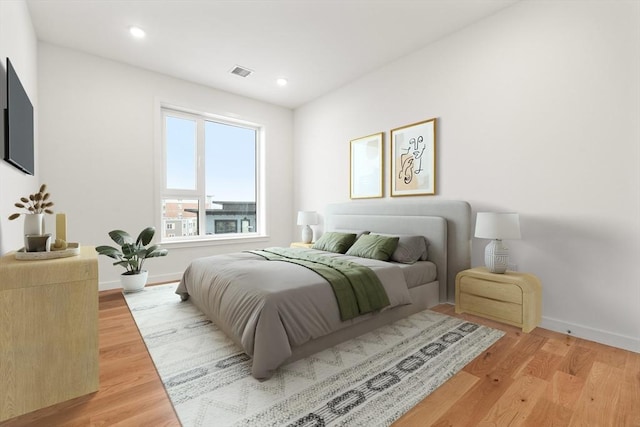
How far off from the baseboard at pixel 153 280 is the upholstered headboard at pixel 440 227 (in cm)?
294

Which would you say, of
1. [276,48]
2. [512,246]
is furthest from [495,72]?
[276,48]

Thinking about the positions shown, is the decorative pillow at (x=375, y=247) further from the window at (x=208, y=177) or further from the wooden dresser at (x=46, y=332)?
the window at (x=208, y=177)

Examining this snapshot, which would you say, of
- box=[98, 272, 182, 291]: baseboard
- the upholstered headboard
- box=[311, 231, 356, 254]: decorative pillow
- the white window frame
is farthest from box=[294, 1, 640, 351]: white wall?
box=[98, 272, 182, 291]: baseboard

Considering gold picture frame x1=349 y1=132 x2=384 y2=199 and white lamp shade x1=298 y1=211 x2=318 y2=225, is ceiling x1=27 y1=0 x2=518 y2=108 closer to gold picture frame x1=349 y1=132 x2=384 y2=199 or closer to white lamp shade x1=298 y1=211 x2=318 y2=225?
gold picture frame x1=349 y1=132 x2=384 y2=199

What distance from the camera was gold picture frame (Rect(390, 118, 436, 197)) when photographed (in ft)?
11.2

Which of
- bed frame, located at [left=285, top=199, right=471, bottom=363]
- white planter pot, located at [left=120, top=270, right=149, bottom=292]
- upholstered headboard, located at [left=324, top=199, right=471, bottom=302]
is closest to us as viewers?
bed frame, located at [left=285, top=199, right=471, bottom=363]

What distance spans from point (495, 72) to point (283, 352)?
316 cm

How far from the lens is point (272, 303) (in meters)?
1.84

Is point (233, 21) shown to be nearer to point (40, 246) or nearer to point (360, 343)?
point (40, 246)

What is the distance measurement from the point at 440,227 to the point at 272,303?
2.09 m

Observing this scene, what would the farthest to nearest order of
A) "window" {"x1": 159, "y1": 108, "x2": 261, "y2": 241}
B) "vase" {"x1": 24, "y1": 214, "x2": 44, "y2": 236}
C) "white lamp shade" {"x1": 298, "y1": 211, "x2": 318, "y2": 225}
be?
"white lamp shade" {"x1": 298, "y1": 211, "x2": 318, "y2": 225}
"window" {"x1": 159, "y1": 108, "x2": 261, "y2": 241}
"vase" {"x1": 24, "y1": 214, "x2": 44, "y2": 236}

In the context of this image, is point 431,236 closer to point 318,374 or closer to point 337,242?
point 337,242

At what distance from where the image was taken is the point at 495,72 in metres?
2.89

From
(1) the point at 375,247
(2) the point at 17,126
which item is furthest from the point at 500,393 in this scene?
(2) the point at 17,126
